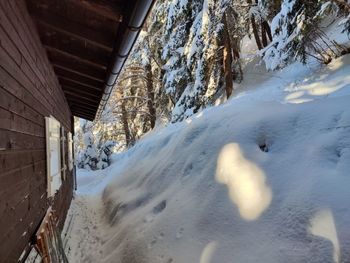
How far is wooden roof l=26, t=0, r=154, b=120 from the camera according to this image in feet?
12.0

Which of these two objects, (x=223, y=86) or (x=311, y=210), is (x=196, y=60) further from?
(x=311, y=210)

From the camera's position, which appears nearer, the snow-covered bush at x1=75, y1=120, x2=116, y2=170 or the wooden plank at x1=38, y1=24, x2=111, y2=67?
the wooden plank at x1=38, y1=24, x2=111, y2=67

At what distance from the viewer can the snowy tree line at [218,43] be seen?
378 inches

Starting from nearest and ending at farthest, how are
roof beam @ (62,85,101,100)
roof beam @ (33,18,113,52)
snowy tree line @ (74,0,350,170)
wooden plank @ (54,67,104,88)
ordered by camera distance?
roof beam @ (33,18,113,52)
wooden plank @ (54,67,104,88)
roof beam @ (62,85,101,100)
snowy tree line @ (74,0,350,170)

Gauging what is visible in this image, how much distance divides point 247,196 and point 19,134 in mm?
2613

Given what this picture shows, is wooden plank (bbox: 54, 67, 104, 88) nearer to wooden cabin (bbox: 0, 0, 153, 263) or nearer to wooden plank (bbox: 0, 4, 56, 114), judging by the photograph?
wooden cabin (bbox: 0, 0, 153, 263)

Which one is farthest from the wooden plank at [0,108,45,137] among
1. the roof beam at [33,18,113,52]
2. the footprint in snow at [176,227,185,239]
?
the footprint in snow at [176,227,185,239]

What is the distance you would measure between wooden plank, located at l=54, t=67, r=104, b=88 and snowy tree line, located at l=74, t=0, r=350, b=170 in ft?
16.3

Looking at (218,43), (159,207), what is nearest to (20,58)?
(159,207)

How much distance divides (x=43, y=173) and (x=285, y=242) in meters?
3.00

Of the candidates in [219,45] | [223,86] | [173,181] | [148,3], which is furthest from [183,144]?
[223,86]

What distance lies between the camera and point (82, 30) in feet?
14.9

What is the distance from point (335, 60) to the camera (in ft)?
33.7

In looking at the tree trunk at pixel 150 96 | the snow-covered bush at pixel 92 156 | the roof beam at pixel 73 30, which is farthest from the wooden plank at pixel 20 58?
the tree trunk at pixel 150 96
